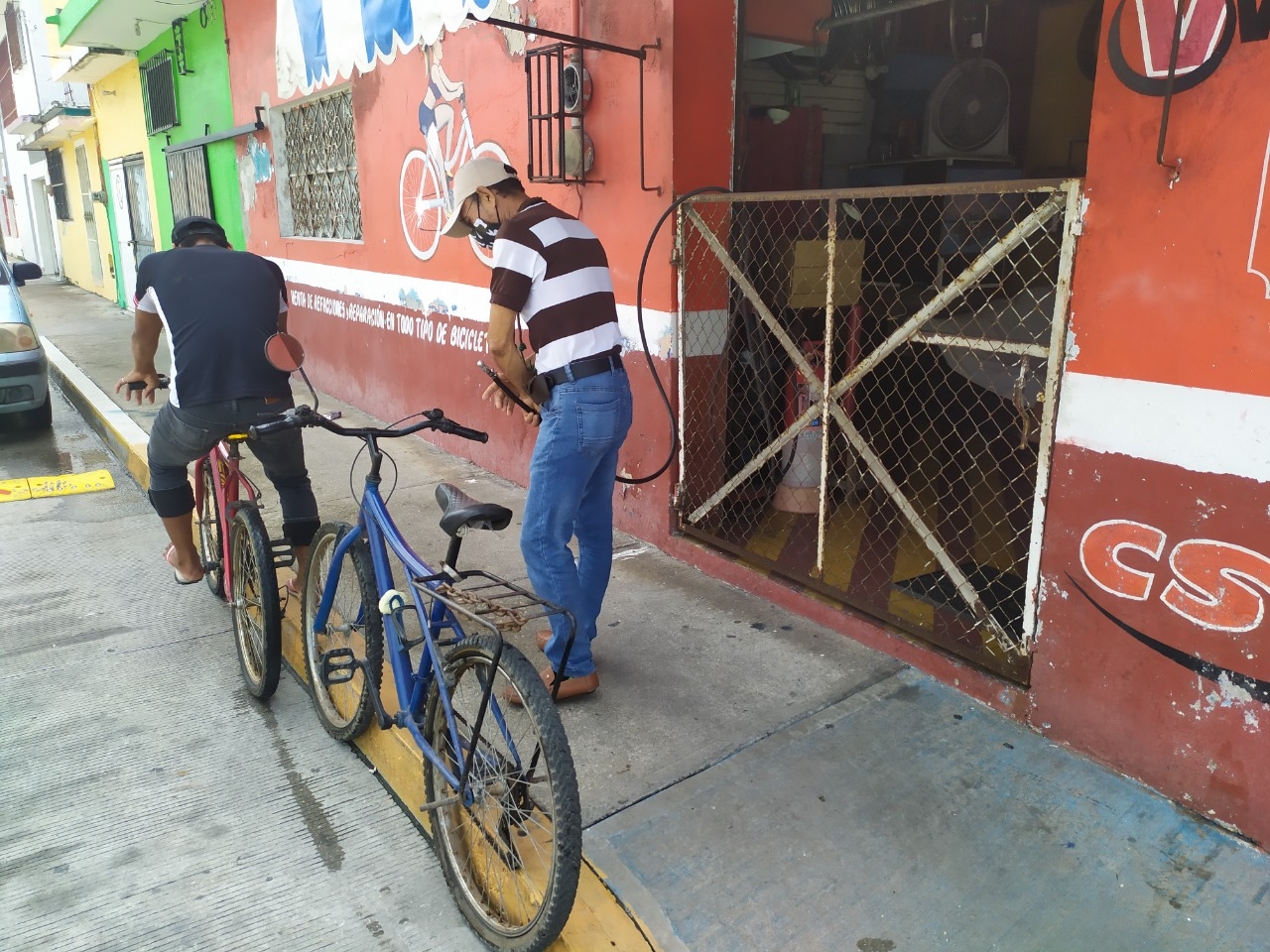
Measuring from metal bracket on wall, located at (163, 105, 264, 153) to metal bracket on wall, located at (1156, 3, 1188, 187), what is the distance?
853cm

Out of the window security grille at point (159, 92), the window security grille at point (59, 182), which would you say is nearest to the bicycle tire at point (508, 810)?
the window security grille at point (159, 92)

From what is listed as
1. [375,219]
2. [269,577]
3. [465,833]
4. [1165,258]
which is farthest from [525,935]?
[375,219]

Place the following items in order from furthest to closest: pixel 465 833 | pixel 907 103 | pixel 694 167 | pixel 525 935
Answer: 1. pixel 907 103
2. pixel 694 167
3. pixel 465 833
4. pixel 525 935

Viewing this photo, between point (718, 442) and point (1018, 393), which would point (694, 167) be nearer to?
point (718, 442)

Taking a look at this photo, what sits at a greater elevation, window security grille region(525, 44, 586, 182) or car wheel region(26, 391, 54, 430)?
window security grille region(525, 44, 586, 182)

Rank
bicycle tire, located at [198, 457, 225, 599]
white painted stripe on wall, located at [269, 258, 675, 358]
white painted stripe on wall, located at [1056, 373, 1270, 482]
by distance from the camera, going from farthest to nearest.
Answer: white painted stripe on wall, located at [269, 258, 675, 358]
bicycle tire, located at [198, 457, 225, 599]
white painted stripe on wall, located at [1056, 373, 1270, 482]

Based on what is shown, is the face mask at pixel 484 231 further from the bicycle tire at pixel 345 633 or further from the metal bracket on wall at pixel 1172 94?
the metal bracket on wall at pixel 1172 94

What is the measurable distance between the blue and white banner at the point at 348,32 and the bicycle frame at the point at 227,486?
9.79 ft

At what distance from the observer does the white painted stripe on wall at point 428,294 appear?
4.48 meters

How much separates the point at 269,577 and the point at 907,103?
588 cm

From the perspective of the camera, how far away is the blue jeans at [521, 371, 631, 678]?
9.98ft

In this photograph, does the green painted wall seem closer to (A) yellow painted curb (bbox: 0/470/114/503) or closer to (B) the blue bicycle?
(A) yellow painted curb (bbox: 0/470/114/503)

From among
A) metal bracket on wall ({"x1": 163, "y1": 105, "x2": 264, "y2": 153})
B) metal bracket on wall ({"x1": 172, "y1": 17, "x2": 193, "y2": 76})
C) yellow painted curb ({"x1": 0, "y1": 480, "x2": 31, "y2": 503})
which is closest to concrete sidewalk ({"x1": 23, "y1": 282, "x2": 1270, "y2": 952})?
yellow painted curb ({"x1": 0, "y1": 480, "x2": 31, "y2": 503})

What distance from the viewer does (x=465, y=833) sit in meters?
2.46
